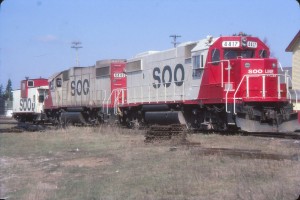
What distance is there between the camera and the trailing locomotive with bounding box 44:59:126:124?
2667cm

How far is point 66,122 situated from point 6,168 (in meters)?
18.3

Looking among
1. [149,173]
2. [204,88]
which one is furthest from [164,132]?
[149,173]

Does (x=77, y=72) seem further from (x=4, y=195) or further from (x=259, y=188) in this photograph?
(x=259, y=188)

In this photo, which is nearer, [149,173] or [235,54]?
[149,173]

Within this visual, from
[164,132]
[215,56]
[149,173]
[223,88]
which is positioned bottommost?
[149,173]

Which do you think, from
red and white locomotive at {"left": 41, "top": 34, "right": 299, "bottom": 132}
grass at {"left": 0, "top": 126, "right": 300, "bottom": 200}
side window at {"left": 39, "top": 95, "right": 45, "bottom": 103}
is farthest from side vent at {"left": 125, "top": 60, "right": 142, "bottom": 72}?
side window at {"left": 39, "top": 95, "right": 45, "bottom": 103}

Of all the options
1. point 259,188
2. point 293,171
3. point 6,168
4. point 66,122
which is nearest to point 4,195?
point 6,168

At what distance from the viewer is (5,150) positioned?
15.6 metres

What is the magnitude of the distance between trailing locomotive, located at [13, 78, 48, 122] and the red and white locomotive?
10.9 meters

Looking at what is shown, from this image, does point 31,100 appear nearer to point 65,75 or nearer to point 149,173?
point 65,75

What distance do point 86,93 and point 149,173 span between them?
811 inches

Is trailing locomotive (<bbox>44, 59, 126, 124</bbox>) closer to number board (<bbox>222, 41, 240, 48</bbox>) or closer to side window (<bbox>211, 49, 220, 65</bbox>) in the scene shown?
side window (<bbox>211, 49, 220, 65</bbox>)

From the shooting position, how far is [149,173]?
9359 mm

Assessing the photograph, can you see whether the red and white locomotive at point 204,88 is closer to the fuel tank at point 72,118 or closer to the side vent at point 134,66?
the side vent at point 134,66
